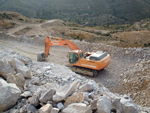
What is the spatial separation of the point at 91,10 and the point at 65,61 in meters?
56.4

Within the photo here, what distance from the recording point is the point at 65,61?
12211 millimetres

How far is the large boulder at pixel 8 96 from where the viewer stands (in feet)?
11.3

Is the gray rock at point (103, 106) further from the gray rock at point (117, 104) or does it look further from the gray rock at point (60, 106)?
the gray rock at point (60, 106)

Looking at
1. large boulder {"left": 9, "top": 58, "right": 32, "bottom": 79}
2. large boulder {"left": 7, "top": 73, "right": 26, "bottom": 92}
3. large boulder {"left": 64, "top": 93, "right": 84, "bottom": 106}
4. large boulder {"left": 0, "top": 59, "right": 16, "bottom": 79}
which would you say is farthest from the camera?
large boulder {"left": 9, "top": 58, "right": 32, "bottom": 79}

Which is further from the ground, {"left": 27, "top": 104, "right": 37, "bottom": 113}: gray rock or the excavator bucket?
{"left": 27, "top": 104, "right": 37, "bottom": 113}: gray rock

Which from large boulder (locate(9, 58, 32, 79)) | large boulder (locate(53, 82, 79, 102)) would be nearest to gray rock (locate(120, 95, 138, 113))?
large boulder (locate(53, 82, 79, 102))

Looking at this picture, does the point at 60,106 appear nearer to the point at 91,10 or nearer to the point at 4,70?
the point at 4,70

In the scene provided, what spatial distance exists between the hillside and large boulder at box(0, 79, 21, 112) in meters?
44.9

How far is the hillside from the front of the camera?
49725mm

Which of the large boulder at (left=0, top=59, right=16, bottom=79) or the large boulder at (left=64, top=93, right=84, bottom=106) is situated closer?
the large boulder at (left=64, top=93, right=84, bottom=106)

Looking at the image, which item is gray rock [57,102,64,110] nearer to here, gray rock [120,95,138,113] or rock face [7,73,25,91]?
gray rock [120,95,138,113]

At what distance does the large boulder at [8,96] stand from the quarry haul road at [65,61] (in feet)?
20.0

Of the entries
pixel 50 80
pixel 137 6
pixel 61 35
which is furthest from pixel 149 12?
pixel 50 80

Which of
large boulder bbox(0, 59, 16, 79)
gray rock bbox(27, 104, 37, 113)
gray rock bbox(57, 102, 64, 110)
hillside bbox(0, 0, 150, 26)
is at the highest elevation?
hillside bbox(0, 0, 150, 26)
